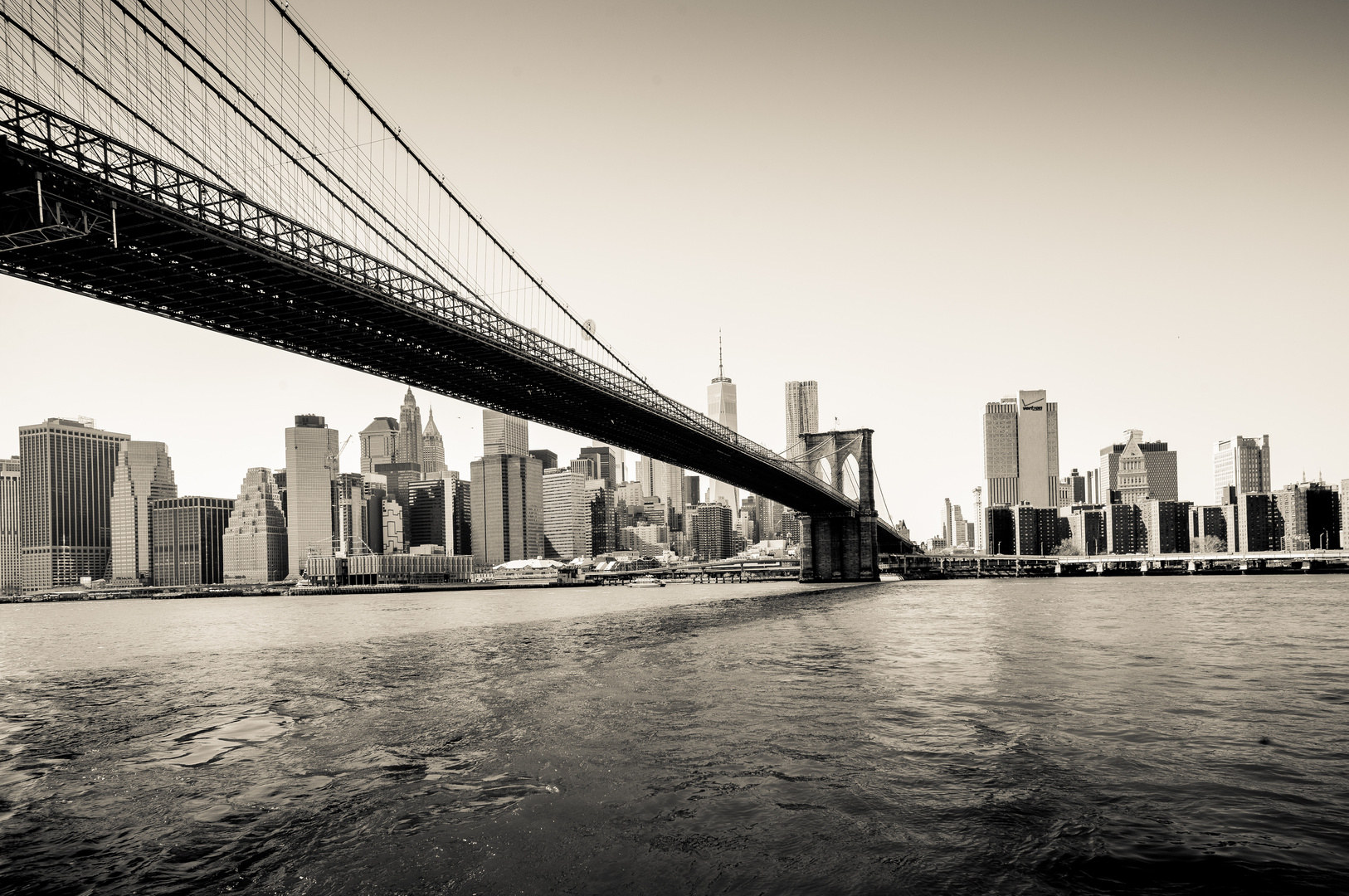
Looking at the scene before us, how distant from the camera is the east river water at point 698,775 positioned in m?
8.99

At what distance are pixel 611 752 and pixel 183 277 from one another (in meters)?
21.3

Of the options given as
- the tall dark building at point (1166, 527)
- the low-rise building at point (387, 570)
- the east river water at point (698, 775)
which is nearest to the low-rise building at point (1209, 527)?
the tall dark building at point (1166, 527)

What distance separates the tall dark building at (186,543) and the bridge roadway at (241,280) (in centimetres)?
16877

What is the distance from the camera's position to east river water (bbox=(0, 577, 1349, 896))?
29.5ft

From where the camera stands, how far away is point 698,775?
496 inches

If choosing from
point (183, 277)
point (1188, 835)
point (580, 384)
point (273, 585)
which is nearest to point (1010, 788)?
point (1188, 835)

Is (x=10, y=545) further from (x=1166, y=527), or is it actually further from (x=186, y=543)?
(x=1166, y=527)

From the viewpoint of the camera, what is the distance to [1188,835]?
32.1 feet

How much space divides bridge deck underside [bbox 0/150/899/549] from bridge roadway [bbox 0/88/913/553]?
6 centimetres

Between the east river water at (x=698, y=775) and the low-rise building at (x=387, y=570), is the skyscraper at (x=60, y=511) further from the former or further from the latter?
the east river water at (x=698, y=775)

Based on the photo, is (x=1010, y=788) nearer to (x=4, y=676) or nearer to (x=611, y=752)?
(x=611, y=752)

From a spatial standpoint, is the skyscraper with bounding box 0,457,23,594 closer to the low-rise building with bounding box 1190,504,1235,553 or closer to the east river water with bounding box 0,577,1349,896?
the east river water with bounding box 0,577,1349,896

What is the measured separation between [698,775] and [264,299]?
23.8m

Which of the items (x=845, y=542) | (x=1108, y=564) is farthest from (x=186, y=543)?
(x=1108, y=564)
